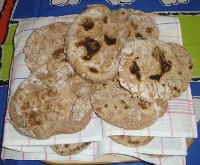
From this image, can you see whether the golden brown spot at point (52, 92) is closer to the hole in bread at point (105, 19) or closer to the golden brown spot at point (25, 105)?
the golden brown spot at point (25, 105)

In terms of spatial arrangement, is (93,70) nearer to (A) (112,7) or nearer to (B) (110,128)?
(B) (110,128)

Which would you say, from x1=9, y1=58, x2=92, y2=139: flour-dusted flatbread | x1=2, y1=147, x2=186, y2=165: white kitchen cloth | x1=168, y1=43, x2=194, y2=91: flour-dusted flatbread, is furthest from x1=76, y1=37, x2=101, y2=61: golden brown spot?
x1=2, y1=147, x2=186, y2=165: white kitchen cloth

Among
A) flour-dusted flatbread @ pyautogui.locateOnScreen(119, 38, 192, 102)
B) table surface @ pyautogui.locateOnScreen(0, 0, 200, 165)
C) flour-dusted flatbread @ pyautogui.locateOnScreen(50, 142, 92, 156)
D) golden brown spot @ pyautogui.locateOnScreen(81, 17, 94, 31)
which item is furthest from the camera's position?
table surface @ pyautogui.locateOnScreen(0, 0, 200, 165)

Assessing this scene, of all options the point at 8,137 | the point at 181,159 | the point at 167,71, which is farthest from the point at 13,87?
the point at 181,159

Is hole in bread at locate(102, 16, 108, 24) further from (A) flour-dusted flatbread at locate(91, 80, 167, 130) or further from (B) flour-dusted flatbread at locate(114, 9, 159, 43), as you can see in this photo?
(A) flour-dusted flatbread at locate(91, 80, 167, 130)

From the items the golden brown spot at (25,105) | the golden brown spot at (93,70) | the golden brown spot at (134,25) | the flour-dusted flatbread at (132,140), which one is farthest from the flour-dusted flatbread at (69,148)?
the golden brown spot at (134,25)
